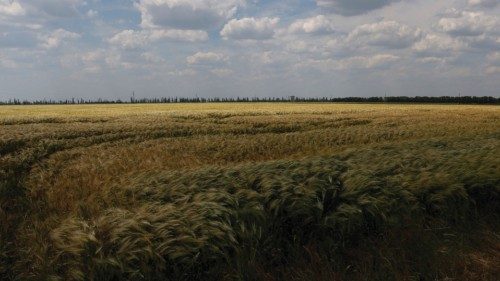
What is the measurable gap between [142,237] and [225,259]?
99cm

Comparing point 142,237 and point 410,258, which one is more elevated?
point 142,237

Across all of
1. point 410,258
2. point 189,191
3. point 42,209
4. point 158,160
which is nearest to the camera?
point 410,258

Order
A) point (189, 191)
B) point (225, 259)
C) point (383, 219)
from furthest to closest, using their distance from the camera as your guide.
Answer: point (189, 191) < point (383, 219) < point (225, 259)

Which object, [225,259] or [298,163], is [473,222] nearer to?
[298,163]

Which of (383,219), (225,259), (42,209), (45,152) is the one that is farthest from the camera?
(45,152)

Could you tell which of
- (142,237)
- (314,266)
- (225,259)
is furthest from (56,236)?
(314,266)

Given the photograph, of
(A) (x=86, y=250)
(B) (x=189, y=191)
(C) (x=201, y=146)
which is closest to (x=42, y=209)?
(B) (x=189, y=191)

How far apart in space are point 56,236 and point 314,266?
3.09 metres

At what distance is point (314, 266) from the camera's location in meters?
5.49

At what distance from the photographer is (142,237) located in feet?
16.7

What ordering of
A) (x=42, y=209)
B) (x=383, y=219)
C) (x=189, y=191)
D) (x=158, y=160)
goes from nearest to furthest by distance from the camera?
(x=383, y=219), (x=189, y=191), (x=42, y=209), (x=158, y=160)

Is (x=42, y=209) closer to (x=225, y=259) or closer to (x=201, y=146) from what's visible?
(x=225, y=259)

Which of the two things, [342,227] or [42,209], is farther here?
[42,209]

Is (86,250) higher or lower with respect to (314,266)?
higher
